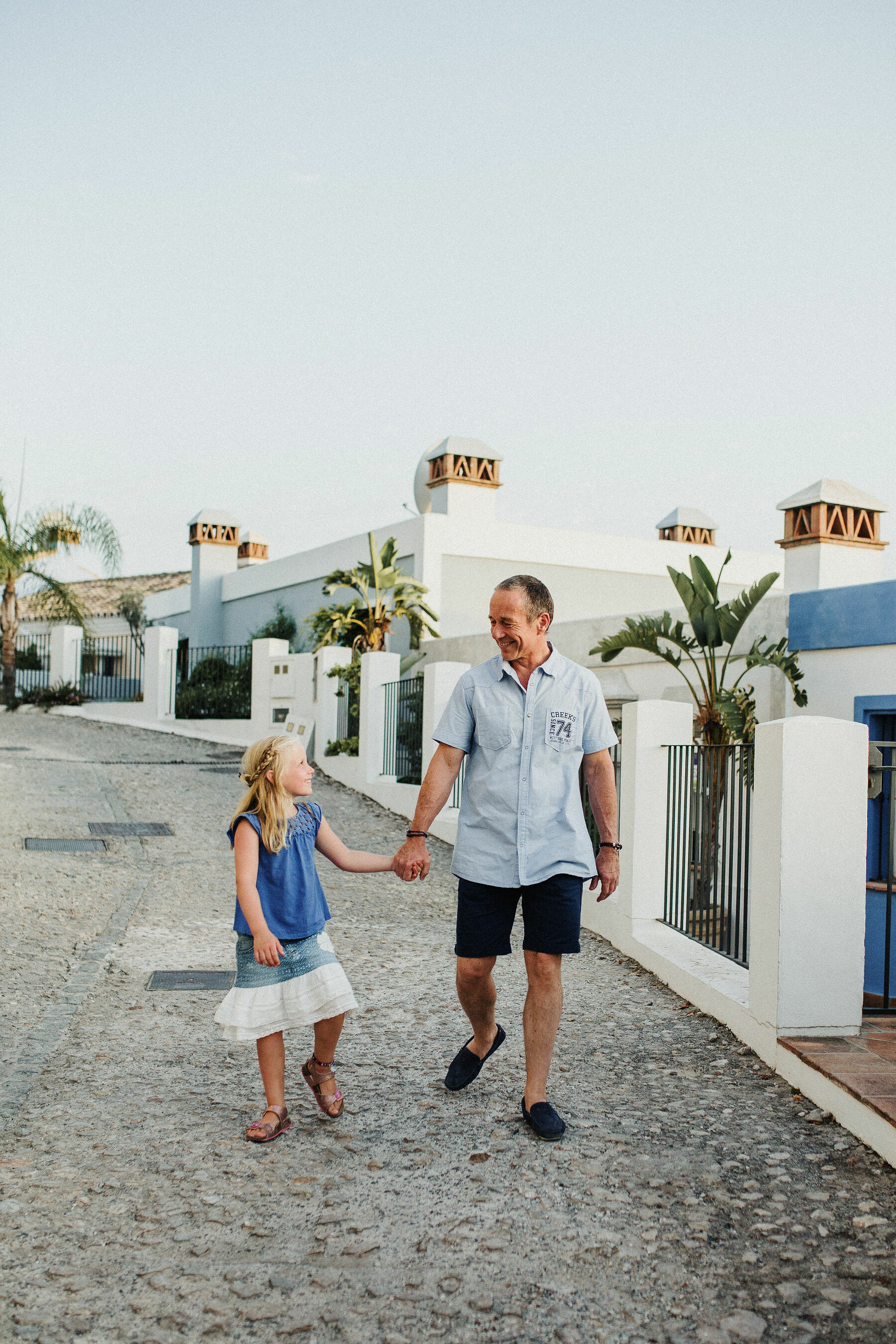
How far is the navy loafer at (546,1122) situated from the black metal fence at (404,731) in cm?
848

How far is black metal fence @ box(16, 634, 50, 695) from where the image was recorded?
26672 millimetres

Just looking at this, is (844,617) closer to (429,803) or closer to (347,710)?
(347,710)

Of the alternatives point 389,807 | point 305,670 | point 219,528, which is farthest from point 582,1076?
point 219,528

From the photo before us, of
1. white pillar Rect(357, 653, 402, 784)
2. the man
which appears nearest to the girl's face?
the man

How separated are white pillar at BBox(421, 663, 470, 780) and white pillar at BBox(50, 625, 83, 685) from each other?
1618cm

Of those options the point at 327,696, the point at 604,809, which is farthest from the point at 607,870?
the point at 327,696

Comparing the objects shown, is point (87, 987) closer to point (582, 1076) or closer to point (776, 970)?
point (582, 1076)

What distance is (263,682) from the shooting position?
19.9 metres

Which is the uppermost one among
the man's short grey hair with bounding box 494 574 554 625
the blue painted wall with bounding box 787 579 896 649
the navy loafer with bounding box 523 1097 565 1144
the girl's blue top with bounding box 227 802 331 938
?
the blue painted wall with bounding box 787 579 896 649

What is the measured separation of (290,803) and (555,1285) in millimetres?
1682

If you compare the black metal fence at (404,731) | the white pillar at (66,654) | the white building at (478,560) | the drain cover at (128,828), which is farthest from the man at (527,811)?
the white pillar at (66,654)

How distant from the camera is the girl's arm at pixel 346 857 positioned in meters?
3.90

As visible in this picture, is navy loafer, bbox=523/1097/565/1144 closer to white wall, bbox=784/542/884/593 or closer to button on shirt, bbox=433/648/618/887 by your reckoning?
button on shirt, bbox=433/648/618/887

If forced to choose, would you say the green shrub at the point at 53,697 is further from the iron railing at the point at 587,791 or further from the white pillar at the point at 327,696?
the iron railing at the point at 587,791
